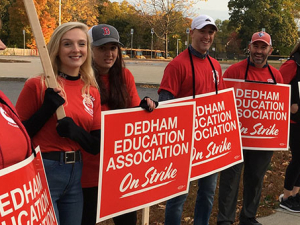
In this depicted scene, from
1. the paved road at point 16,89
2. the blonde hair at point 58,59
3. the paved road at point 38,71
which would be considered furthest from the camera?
the paved road at point 38,71

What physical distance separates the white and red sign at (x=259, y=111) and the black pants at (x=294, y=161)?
1.40 ft

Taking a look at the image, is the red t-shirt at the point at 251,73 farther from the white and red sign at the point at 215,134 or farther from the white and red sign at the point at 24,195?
the white and red sign at the point at 24,195

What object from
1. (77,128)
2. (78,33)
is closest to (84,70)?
(78,33)

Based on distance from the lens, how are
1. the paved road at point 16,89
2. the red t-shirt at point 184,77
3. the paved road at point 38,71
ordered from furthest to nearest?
the paved road at point 38,71 → the paved road at point 16,89 → the red t-shirt at point 184,77

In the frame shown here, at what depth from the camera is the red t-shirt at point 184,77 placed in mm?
3385

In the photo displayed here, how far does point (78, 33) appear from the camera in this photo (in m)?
2.51

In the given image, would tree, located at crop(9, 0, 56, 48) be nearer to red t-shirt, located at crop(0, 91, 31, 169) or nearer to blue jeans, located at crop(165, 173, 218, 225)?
blue jeans, located at crop(165, 173, 218, 225)

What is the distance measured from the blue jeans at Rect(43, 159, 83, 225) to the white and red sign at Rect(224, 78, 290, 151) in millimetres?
2086

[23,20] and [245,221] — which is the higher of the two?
[23,20]

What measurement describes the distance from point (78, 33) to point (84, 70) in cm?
25

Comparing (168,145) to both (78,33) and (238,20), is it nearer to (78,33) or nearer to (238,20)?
(78,33)

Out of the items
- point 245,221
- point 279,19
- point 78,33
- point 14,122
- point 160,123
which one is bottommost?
point 245,221

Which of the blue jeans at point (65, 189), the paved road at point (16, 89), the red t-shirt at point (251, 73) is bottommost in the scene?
the paved road at point (16, 89)

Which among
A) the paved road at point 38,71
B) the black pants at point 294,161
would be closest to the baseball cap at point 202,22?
the black pants at point 294,161
